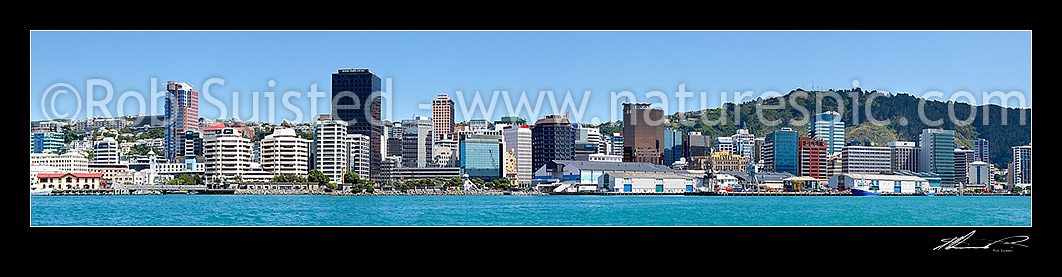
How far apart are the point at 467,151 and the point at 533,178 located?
4.10m

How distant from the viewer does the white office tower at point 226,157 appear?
156 ft

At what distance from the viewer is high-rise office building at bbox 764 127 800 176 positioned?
52.5 meters

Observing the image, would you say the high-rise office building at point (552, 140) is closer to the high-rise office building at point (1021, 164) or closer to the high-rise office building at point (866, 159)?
the high-rise office building at point (866, 159)

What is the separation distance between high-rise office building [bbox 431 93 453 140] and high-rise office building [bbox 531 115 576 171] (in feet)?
16.9

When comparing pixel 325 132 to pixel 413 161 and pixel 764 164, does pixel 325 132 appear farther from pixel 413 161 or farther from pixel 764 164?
pixel 764 164

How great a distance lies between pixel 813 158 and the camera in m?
52.4

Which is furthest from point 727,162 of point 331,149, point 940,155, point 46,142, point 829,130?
point 46,142

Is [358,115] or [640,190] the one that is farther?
[358,115]

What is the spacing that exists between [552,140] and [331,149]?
47.6 ft

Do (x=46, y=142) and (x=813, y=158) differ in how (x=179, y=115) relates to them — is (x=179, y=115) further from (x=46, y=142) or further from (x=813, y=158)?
(x=813, y=158)
